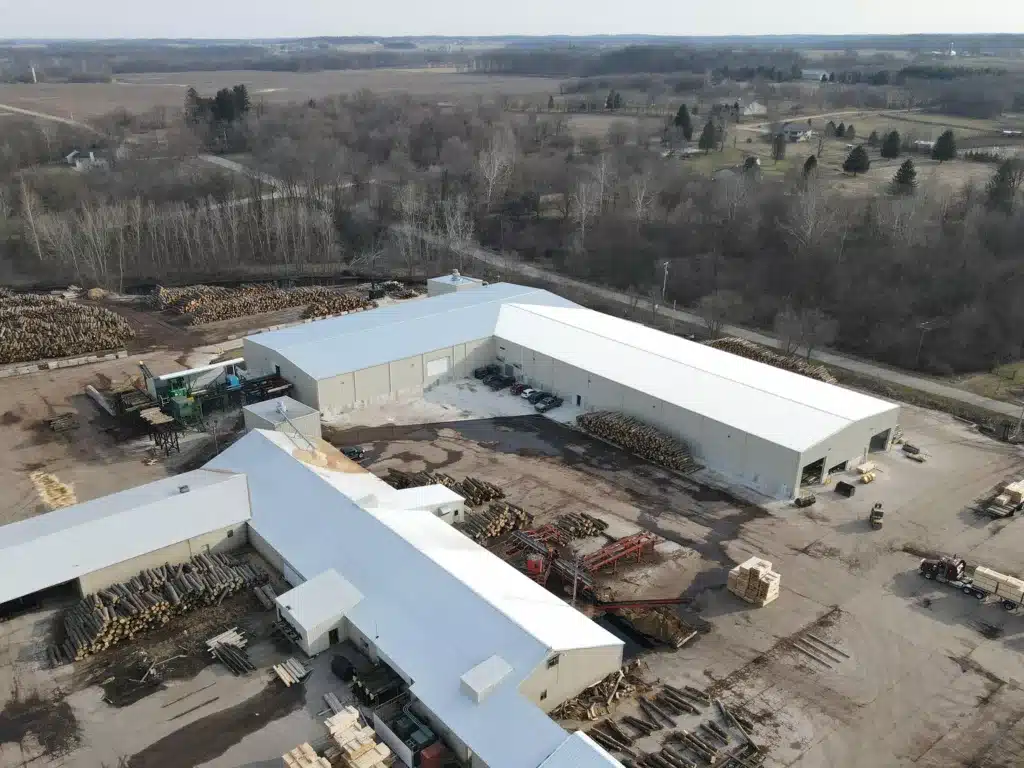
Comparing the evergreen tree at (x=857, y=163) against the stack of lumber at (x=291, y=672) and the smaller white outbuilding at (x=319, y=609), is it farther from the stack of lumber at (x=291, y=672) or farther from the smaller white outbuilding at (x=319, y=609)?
the stack of lumber at (x=291, y=672)

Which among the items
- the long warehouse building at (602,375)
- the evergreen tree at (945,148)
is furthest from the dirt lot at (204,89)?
the long warehouse building at (602,375)

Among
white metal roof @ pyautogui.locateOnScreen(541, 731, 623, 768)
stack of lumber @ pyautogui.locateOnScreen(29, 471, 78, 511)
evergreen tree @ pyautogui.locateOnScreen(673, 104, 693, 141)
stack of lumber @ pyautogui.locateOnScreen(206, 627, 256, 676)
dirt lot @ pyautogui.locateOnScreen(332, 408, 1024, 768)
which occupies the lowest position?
dirt lot @ pyautogui.locateOnScreen(332, 408, 1024, 768)

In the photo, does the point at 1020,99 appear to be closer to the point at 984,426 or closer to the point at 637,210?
the point at 637,210

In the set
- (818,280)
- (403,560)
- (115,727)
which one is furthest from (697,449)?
(818,280)

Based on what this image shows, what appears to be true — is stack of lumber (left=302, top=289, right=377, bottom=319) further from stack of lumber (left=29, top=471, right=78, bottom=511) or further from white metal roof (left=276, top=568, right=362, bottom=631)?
white metal roof (left=276, top=568, right=362, bottom=631)

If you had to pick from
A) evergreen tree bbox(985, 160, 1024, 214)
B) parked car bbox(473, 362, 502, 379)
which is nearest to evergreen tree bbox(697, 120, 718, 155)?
evergreen tree bbox(985, 160, 1024, 214)

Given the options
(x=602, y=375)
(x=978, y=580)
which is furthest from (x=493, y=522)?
(x=978, y=580)

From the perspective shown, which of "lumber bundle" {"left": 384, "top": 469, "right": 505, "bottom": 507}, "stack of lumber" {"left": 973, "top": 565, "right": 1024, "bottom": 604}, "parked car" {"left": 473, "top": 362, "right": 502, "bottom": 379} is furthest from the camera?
"parked car" {"left": 473, "top": 362, "right": 502, "bottom": 379}
